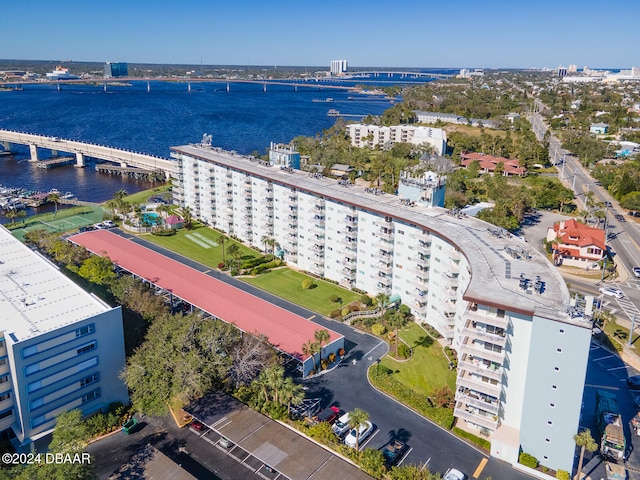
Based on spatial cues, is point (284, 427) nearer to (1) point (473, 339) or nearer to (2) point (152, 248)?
(1) point (473, 339)

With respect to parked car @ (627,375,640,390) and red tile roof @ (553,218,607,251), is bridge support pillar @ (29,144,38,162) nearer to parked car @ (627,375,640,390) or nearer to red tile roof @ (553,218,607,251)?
red tile roof @ (553,218,607,251)

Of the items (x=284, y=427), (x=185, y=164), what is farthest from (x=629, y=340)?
(x=185, y=164)

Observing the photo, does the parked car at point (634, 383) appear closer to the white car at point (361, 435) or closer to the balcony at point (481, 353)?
the balcony at point (481, 353)

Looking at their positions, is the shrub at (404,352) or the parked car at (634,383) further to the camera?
the shrub at (404,352)

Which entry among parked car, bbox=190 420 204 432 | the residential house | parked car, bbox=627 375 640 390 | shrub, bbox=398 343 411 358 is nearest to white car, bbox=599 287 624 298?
the residential house

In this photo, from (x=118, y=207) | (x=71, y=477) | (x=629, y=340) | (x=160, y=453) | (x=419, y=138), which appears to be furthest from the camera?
(x=419, y=138)

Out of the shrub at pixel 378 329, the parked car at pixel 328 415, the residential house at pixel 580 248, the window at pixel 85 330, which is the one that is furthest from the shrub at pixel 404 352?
the residential house at pixel 580 248
